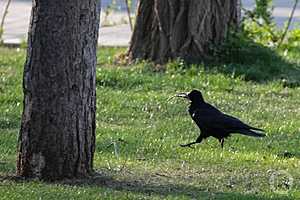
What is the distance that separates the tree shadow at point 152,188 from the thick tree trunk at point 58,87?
17 cm

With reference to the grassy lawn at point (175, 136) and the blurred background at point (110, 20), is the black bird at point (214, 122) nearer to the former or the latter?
the grassy lawn at point (175, 136)

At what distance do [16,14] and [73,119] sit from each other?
13.9 m

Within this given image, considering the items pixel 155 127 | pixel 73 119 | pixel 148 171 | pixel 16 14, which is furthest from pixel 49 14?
pixel 16 14

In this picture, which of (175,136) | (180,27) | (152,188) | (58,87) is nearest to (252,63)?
(180,27)

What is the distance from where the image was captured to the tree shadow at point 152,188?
6.75m

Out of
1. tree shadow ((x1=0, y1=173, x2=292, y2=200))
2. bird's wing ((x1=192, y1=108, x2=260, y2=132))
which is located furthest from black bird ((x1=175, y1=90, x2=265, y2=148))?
tree shadow ((x1=0, y1=173, x2=292, y2=200))

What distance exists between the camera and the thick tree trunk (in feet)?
22.4

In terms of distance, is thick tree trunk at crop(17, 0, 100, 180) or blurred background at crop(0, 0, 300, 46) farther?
blurred background at crop(0, 0, 300, 46)

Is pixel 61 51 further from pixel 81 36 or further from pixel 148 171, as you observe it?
pixel 148 171

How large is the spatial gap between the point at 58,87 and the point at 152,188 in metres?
0.97

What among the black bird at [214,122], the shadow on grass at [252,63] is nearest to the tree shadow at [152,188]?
the black bird at [214,122]

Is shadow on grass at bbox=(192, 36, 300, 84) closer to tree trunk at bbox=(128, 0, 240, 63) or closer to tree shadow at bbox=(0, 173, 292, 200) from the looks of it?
tree trunk at bbox=(128, 0, 240, 63)

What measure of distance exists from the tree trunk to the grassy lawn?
0.28 metres

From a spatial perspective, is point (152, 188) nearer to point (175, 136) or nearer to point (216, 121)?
point (216, 121)
